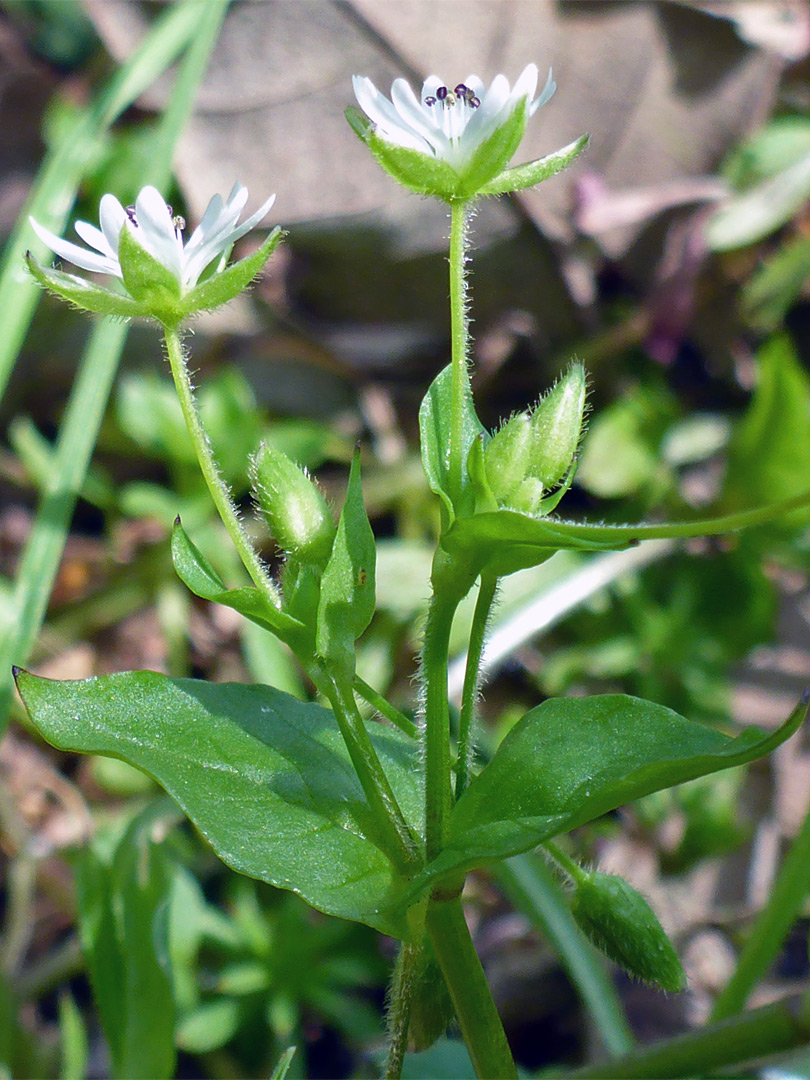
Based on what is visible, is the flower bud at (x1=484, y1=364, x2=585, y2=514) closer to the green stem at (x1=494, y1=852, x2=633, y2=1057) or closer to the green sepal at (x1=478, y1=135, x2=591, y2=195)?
the green sepal at (x1=478, y1=135, x2=591, y2=195)

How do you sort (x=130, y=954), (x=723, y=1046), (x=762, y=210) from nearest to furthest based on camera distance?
1. (x=723, y=1046)
2. (x=130, y=954)
3. (x=762, y=210)

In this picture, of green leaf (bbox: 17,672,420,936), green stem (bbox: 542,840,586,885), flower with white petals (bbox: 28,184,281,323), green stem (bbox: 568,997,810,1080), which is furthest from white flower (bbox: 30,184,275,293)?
green stem (bbox: 568,997,810,1080)

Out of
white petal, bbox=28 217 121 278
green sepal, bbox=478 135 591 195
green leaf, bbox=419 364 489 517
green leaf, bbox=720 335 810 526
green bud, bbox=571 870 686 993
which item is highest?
green sepal, bbox=478 135 591 195

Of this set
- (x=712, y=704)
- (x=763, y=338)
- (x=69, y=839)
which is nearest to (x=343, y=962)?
(x=69, y=839)

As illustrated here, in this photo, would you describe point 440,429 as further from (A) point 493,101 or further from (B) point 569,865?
(B) point 569,865

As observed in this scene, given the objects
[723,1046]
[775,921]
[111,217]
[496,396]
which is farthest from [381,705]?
[496,396]

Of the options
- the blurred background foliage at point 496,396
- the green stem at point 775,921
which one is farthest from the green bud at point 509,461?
the blurred background foliage at point 496,396
